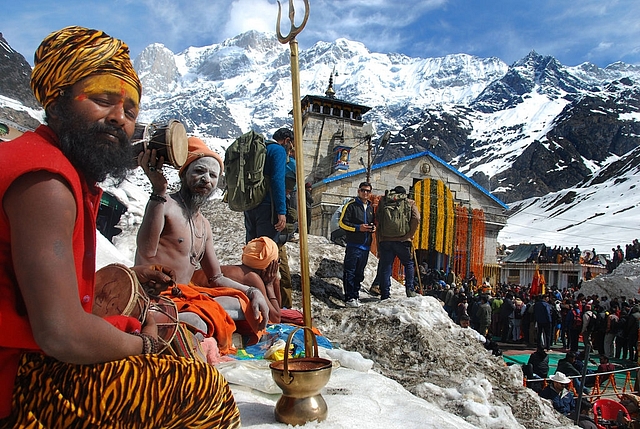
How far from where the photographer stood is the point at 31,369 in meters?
1.33

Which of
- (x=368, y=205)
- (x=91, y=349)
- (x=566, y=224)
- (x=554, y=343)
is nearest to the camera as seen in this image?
(x=91, y=349)

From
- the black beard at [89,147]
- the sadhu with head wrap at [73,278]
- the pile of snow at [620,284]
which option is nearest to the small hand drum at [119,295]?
the sadhu with head wrap at [73,278]

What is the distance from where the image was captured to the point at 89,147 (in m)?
1.45

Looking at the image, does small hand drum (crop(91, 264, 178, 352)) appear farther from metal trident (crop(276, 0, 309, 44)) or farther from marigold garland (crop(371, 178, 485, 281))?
marigold garland (crop(371, 178, 485, 281))

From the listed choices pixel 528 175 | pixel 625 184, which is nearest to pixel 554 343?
pixel 625 184

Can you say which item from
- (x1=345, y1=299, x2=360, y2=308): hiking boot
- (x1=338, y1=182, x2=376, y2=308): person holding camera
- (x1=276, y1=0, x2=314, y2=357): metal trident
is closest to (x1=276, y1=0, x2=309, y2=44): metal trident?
(x1=276, y1=0, x2=314, y2=357): metal trident

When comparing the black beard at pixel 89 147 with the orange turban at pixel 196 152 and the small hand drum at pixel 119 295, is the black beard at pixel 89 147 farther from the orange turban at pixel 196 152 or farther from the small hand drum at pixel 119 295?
the orange turban at pixel 196 152

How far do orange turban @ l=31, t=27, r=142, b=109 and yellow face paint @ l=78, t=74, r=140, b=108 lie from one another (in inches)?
0.6

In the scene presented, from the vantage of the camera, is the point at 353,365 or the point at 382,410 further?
the point at 353,365

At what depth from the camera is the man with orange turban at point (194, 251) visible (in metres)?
3.41

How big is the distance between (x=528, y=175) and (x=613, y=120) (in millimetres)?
25656

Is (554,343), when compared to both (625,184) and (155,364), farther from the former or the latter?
(625,184)

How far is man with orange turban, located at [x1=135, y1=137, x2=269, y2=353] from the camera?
3.41 meters

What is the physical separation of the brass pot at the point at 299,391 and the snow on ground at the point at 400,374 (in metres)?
0.06
